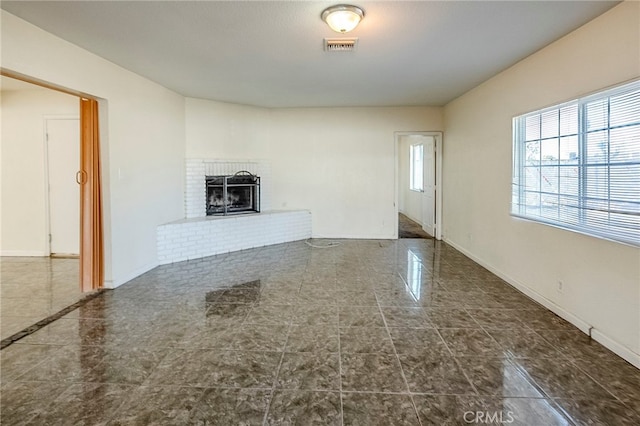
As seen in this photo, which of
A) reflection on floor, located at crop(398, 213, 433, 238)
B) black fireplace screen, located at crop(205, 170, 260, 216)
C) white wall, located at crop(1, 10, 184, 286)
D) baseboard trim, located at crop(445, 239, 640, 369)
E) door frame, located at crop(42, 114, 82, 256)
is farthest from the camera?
reflection on floor, located at crop(398, 213, 433, 238)

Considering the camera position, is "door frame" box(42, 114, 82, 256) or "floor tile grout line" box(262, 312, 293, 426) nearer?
"floor tile grout line" box(262, 312, 293, 426)

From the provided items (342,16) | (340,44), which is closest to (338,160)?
(340,44)

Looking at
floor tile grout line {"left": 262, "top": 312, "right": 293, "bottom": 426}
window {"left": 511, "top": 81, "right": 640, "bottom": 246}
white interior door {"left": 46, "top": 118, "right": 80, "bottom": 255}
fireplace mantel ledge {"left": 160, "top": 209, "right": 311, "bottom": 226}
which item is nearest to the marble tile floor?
floor tile grout line {"left": 262, "top": 312, "right": 293, "bottom": 426}

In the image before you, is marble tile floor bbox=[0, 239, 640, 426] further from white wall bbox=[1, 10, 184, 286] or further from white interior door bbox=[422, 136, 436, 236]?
white interior door bbox=[422, 136, 436, 236]

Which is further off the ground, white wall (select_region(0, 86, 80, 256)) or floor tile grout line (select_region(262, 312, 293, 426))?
white wall (select_region(0, 86, 80, 256))

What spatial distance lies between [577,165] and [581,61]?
2.85ft

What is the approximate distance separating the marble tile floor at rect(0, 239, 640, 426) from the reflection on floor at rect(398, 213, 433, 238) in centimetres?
344

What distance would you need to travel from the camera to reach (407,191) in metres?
10.9

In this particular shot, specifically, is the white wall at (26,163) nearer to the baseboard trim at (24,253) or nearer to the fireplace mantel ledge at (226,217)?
the baseboard trim at (24,253)

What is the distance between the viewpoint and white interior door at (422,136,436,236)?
23.7ft

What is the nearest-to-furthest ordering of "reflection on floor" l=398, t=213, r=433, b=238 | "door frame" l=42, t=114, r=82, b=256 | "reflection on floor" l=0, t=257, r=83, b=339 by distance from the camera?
"reflection on floor" l=0, t=257, r=83, b=339
"door frame" l=42, t=114, r=82, b=256
"reflection on floor" l=398, t=213, r=433, b=238

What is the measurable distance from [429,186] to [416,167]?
230cm

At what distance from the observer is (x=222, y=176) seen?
6.36 m

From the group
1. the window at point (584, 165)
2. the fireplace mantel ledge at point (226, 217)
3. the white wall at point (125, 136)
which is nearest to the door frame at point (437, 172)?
the fireplace mantel ledge at point (226, 217)
